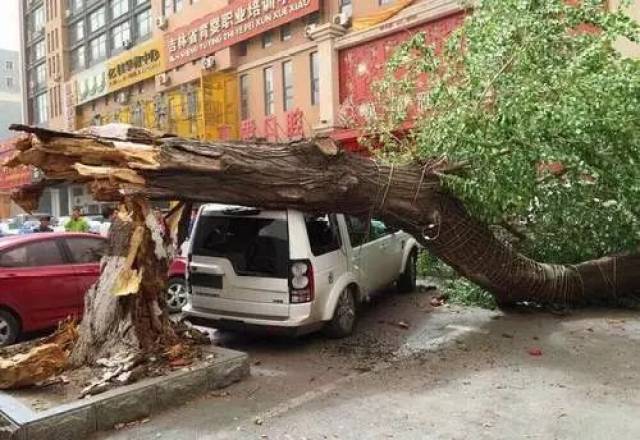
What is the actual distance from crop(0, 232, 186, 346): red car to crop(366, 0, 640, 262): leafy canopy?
3851 mm

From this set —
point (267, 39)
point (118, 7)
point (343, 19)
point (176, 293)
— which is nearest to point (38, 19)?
point (118, 7)

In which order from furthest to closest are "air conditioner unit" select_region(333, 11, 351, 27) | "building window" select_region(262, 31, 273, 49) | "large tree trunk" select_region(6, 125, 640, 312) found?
"building window" select_region(262, 31, 273, 49), "air conditioner unit" select_region(333, 11, 351, 27), "large tree trunk" select_region(6, 125, 640, 312)

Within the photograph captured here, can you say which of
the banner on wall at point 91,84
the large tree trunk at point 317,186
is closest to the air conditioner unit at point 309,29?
the large tree trunk at point 317,186

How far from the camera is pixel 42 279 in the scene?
752cm

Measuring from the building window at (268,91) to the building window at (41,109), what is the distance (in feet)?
104

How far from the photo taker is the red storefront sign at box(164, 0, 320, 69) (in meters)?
23.3

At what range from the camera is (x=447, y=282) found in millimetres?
9930

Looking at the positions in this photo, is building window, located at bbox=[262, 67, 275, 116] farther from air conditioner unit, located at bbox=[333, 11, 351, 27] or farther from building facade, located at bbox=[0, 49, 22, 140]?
building facade, located at bbox=[0, 49, 22, 140]

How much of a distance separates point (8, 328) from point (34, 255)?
37.0 inches

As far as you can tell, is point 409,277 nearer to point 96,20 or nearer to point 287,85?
point 287,85

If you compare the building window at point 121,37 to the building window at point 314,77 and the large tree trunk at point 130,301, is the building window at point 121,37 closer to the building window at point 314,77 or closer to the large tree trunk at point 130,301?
the building window at point 314,77

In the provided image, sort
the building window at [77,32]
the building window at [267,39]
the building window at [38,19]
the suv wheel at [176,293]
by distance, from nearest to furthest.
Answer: the suv wheel at [176,293], the building window at [267,39], the building window at [77,32], the building window at [38,19]

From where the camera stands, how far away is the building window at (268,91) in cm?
2494

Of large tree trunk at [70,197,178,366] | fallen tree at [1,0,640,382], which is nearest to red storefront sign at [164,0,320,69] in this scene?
fallen tree at [1,0,640,382]
